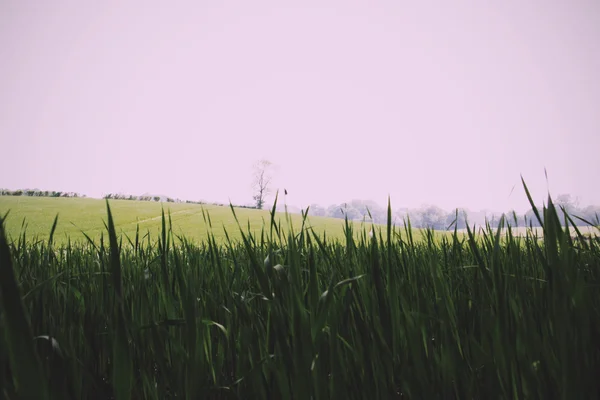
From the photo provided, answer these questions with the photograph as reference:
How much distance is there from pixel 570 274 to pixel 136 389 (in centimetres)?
93

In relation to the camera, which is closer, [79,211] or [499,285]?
[499,285]

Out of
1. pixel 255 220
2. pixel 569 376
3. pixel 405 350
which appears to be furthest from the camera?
pixel 255 220

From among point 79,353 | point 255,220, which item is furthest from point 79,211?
point 79,353

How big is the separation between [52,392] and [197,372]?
0.73 feet

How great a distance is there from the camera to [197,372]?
22.6 inches

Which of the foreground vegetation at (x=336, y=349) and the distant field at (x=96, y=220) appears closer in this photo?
the foreground vegetation at (x=336, y=349)

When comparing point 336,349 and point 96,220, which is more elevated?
point 336,349

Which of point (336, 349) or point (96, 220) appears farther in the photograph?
point (96, 220)

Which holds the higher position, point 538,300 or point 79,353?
point 538,300

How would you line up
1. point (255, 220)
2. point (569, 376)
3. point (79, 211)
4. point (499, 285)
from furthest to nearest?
1. point (255, 220)
2. point (79, 211)
3. point (499, 285)
4. point (569, 376)

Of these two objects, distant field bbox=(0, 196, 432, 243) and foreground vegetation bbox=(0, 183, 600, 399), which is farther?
distant field bbox=(0, 196, 432, 243)

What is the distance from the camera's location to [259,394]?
1.86ft

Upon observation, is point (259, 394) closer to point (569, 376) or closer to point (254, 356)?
point (254, 356)

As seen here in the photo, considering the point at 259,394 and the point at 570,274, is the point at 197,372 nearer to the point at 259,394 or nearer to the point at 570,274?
the point at 259,394
